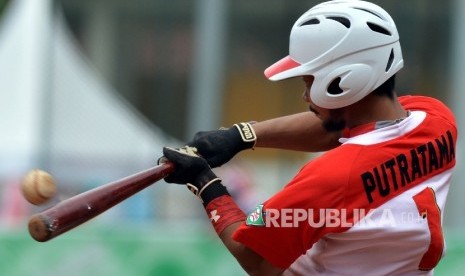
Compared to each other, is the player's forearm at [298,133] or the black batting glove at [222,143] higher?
the black batting glove at [222,143]

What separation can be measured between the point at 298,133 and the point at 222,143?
1.31ft

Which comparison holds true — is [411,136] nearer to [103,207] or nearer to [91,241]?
[103,207]

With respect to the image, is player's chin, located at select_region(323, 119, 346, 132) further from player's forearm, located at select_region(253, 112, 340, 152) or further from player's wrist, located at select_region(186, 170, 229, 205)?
player's wrist, located at select_region(186, 170, 229, 205)

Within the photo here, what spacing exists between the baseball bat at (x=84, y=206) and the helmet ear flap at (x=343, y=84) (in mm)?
588

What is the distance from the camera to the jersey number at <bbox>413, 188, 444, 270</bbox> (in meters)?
4.28

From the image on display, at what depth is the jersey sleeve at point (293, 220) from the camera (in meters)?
4.12

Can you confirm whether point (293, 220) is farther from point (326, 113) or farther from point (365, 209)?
point (326, 113)

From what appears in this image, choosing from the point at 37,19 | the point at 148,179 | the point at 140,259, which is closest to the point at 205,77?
the point at 140,259

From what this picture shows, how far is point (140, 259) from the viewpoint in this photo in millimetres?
8266

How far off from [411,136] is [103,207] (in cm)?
109

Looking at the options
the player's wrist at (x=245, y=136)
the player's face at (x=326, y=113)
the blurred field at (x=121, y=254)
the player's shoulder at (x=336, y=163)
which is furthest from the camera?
the blurred field at (x=121, y=254)

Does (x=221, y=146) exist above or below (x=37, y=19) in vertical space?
above

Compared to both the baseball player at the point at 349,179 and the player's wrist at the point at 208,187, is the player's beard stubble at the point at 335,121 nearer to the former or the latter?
the baseball player at the point at 349,179

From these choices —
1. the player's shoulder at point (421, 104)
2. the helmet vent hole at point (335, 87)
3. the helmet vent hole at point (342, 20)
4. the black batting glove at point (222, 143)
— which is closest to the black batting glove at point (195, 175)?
the black batting glove at point (222, 143)
